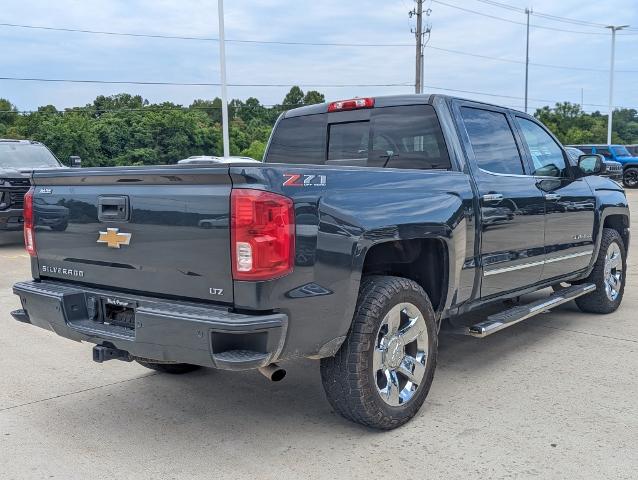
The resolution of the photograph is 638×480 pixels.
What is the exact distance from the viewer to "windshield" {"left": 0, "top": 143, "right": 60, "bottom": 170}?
12.5 meters

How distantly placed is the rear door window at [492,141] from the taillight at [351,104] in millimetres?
688

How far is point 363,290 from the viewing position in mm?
3623

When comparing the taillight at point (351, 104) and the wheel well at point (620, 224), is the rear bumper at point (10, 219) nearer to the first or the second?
the taillight at point (351, 104)

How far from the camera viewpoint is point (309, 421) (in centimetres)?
391

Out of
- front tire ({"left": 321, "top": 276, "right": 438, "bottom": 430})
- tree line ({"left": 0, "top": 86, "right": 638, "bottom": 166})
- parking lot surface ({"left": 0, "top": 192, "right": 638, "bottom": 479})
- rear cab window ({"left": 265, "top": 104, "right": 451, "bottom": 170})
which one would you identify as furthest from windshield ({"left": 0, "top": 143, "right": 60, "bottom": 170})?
tree line ({"left": 0, "top": 86, "right": 638, "bottom": 166})

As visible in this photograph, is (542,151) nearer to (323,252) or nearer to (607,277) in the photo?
(607,277)

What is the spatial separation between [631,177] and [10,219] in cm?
2806

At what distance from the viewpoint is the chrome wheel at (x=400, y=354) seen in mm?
3664

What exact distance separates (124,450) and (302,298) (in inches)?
53.4

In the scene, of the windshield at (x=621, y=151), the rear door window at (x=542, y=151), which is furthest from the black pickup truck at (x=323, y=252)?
the windshield at (x=621, y=151)

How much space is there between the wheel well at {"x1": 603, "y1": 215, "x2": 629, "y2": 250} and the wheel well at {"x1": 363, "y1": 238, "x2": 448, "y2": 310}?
320cm

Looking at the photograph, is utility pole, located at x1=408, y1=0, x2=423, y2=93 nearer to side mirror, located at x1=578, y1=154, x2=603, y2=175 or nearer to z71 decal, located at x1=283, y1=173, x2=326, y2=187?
side mirror, located at x1=578, y1=154, x2=603, y2=175

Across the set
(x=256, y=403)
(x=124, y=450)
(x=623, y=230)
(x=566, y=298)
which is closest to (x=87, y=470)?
(x=124, y=450)

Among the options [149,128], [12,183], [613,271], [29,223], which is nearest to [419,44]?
[149,128]
